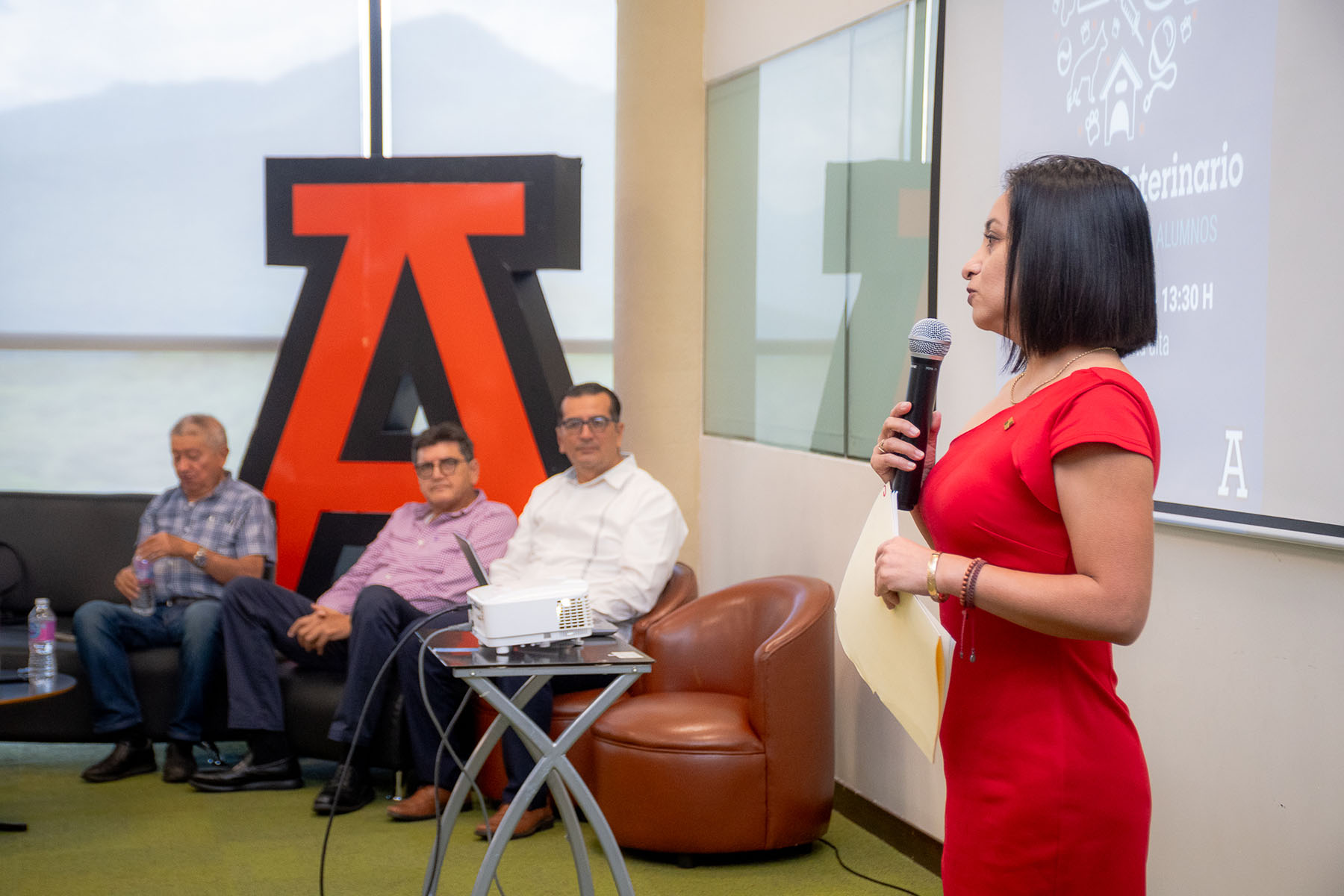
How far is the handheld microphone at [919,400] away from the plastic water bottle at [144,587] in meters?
3.72

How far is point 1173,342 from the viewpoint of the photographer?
2.37 m

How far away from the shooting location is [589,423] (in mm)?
4219

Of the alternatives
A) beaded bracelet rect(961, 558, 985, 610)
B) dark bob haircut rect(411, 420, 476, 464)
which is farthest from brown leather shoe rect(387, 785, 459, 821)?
beaded bracelet rect(961, 558, 985, 610)

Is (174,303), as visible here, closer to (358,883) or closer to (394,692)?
(394,692)

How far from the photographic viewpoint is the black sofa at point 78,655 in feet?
13.6

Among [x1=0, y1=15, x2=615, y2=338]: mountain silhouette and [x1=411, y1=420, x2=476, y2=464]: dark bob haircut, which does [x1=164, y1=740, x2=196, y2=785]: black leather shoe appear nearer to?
[x1=411, y1=420, x2=476, y2=464]: dark bob haircut

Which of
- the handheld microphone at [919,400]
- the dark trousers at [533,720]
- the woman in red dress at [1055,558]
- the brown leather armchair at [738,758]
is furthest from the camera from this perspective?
the dark trousers at [533,720]

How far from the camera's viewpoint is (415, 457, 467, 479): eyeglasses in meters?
4.43

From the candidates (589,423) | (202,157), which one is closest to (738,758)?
(589,423)

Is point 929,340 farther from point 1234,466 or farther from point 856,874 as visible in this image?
point 856,874

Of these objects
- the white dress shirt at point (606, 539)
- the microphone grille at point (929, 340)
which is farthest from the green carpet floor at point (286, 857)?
the microphone grille at point (929, 340)

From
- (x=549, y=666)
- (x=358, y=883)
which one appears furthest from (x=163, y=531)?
(x=549, y=666)

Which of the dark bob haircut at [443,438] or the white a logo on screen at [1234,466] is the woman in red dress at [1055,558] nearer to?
the white a logo on screen at [1234,466]

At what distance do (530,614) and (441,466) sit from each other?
6.73 feet
